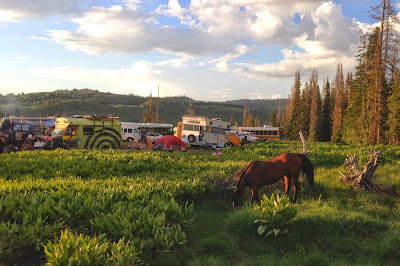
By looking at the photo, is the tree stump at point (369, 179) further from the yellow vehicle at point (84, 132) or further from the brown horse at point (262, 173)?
the yellow vehicle at point (84, 132)

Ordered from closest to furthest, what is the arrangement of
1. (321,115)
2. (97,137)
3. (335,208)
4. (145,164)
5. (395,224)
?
(395,224)
(335,208)
(145,164)
(97,137)
(321,115)

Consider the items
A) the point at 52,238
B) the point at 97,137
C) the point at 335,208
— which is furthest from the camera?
the point at 97,137

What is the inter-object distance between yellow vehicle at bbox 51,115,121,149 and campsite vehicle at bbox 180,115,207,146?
9.18m

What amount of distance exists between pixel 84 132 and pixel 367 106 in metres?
35.9

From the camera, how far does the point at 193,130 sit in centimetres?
3067

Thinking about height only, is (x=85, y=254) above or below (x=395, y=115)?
below

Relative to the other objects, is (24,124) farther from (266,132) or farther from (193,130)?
(266,132)

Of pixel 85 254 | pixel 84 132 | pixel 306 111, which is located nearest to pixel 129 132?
pixel 84 132

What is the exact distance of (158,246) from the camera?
5641mm

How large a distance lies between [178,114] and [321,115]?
74.3 metres

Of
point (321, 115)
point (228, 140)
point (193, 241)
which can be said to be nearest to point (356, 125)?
point (321, 115)

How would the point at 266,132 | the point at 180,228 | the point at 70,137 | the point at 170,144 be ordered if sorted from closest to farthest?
1. the point at 180,228
2. the point at 70,137
3. the point at 170,144
4. the point at 266,132

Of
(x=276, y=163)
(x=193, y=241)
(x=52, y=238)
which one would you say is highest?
(x=276, y=163)

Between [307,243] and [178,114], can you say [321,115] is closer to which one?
[307,243]
